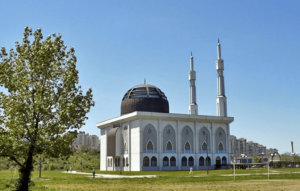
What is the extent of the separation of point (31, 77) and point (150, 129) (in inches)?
2202

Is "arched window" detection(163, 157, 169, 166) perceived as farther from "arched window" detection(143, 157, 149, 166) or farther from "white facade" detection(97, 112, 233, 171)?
"arched window" detection(143, 157, 149, 166)

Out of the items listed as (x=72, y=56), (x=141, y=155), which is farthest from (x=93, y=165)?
(x=72, y=56)

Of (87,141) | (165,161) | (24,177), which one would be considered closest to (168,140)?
(165,161)

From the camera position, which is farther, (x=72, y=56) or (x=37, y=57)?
(x=72, y=56)

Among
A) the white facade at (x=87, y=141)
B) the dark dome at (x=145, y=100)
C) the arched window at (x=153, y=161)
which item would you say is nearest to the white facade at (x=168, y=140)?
the arched window at (x=153, y=161)

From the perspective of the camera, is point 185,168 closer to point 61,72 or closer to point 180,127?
point 180,127

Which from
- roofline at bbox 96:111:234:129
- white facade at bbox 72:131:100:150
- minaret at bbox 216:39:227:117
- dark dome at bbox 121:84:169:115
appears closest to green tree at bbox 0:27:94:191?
roofline at bbox 96:111:234:129

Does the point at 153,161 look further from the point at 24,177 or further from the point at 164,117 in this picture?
the point at 24,177

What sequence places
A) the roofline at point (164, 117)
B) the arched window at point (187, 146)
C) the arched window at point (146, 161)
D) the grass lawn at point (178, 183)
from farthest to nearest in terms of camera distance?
the arched window at point (187, 146) < the roofline at point (164, 117) < the arched window at point (146, 161) < the grass lawn at point (178, 183)

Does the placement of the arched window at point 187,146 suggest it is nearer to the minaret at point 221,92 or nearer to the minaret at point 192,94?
the minaret at point 221,92

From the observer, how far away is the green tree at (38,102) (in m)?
17.4

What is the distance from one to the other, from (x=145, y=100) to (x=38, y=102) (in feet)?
204

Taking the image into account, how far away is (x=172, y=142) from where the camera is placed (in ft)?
250

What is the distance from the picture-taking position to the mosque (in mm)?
72875
